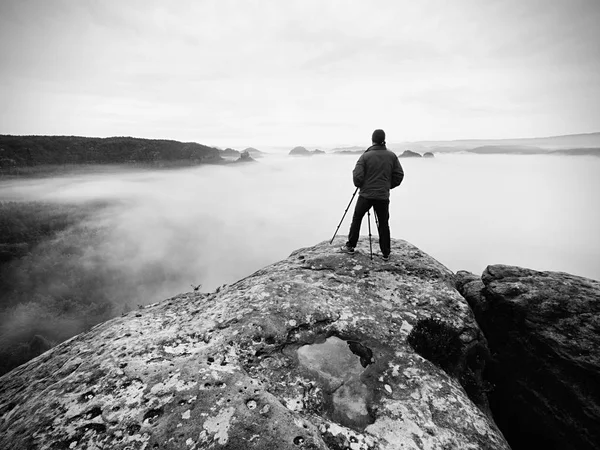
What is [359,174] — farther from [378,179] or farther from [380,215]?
[380,215]

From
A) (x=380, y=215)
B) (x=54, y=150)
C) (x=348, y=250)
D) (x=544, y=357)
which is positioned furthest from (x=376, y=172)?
(x=54, y=150)

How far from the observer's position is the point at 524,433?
7.81m

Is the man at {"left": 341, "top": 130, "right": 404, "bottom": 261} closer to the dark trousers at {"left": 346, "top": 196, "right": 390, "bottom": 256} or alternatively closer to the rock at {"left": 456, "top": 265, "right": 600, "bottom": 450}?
the dark trousers at {"left": 346, "top": 196, "right": 390, "bottom": 256}

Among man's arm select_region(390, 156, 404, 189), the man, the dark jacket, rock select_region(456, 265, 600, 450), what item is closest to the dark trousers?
the man

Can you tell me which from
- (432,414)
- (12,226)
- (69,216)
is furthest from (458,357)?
(69,216)

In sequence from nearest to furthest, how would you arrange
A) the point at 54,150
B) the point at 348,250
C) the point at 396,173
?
the point at 396,173 → the point at 348,250 → the point at 54,150

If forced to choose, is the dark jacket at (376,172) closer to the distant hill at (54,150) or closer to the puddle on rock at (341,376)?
the puddle on rock at (341,376)

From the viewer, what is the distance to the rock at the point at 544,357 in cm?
696

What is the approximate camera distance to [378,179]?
10016 mm

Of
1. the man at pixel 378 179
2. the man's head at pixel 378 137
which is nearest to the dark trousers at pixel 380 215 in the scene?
the man at pixel 378 179

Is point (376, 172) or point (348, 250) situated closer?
point (376, 172)

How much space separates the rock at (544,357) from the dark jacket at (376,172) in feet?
17.2

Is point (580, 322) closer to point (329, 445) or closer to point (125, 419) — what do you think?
point (329, 445)

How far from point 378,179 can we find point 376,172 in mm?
295
